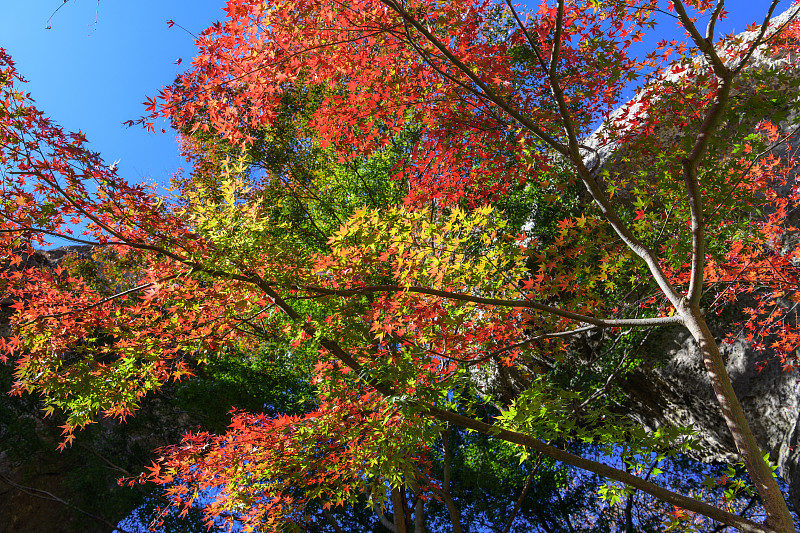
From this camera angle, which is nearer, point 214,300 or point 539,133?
point 539,133

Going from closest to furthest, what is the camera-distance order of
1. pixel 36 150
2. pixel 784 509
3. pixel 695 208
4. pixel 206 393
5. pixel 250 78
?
1. pixel 784 509
2. pixel 695 208
3. pixel 36 150
4. pixel 250 78
5. pixel 206 393

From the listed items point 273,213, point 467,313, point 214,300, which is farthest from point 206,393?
point 467,313

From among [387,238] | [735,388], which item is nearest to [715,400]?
[735,388]

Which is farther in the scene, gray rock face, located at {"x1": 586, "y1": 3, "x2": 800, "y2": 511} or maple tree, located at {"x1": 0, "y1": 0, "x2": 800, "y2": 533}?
gray rock face, located at {"x1": 586, "y1": 3, "x2": 800, "y2": 511}

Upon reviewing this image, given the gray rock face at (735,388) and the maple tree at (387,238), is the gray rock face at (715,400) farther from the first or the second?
the maple tree at (387,238)

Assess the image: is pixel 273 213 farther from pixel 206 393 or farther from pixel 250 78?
pixel 250 78

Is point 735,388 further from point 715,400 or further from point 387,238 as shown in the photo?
point 387,238

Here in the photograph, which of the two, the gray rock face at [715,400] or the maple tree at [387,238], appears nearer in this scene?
the maple tree at [387,238]

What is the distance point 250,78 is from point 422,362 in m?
2.19

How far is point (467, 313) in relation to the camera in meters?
3.70

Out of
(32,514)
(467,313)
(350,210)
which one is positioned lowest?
(32,514)

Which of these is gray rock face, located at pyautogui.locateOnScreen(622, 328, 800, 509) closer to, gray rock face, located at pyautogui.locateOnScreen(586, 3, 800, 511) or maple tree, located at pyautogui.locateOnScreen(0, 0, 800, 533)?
gray rock face, located at pyautogui.locateOnScreen(586, 3, 800, 511)

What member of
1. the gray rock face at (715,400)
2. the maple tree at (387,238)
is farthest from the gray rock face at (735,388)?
the maple tree at (387,238)

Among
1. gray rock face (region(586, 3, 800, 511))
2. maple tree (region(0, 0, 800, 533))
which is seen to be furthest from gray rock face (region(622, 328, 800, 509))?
maple tree (region(0, 0, 800, 533))
